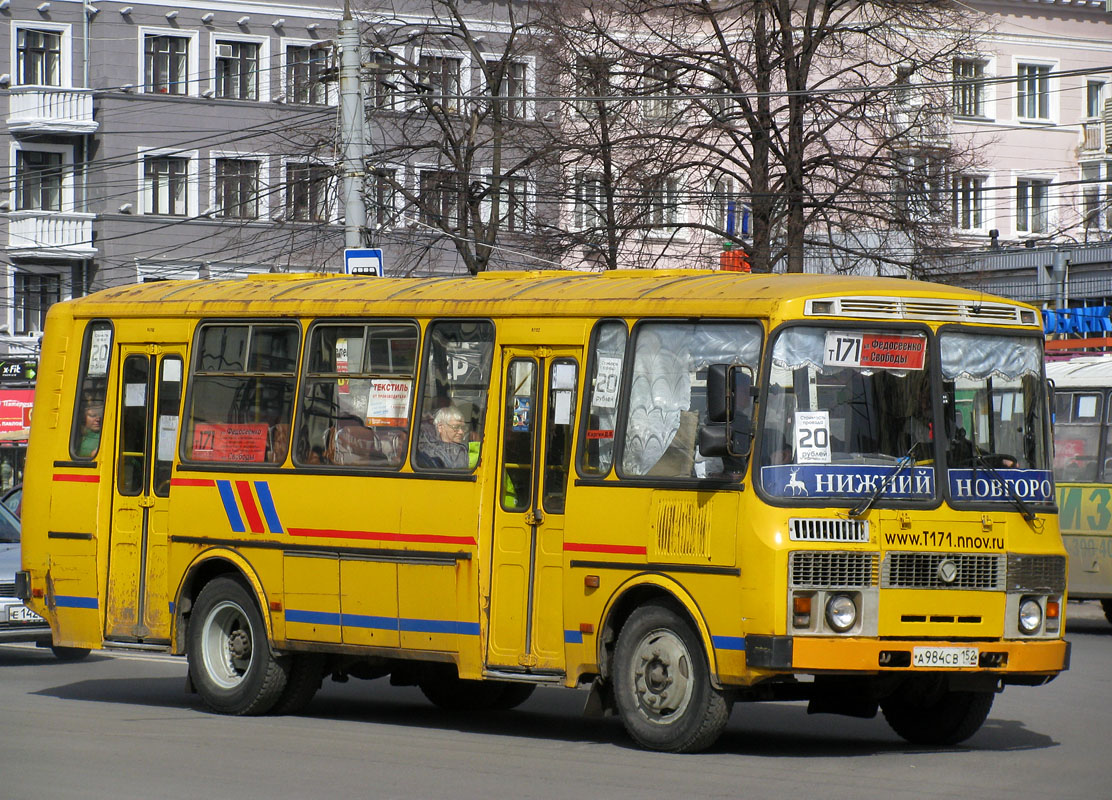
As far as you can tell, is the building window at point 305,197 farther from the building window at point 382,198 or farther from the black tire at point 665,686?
the black tire at point 665,686

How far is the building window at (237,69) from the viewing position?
4559 cm

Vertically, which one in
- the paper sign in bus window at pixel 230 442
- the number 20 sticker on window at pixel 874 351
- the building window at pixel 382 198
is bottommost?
the paper sign in bus window at pixel 230 442

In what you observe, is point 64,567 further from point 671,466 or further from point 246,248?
point 246,248

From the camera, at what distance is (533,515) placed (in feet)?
38.7

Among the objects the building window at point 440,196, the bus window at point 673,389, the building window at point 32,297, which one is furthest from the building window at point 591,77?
the bus window at point 673,389

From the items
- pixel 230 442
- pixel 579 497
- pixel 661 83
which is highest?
pixel 661 83

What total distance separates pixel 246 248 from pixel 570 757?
35228 millimetres

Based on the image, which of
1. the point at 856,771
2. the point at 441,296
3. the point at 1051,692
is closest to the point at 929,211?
the point at 1051,692

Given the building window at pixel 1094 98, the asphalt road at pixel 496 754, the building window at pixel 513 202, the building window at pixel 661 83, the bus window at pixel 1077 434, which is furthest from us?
the building window at pixel 1094 98

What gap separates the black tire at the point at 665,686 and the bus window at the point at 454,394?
1.69m

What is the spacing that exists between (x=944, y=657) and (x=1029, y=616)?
2.30ft

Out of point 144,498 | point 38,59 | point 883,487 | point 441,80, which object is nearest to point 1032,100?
point 441,80

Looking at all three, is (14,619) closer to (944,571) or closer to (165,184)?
(944,571)

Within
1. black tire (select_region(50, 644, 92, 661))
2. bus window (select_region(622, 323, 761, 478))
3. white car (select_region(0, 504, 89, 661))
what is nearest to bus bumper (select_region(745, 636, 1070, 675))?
bus window (select_region(622, 323, 761, 478))
